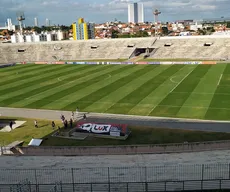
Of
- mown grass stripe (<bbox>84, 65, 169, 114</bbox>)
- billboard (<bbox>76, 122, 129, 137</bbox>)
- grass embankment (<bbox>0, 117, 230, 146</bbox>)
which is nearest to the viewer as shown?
grass embankment (<bbox>0, 117, 230, 146</bbox>)

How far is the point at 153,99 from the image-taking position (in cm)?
4247

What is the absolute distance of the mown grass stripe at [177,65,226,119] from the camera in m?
35.7

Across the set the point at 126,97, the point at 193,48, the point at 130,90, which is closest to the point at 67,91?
the point at 130,90

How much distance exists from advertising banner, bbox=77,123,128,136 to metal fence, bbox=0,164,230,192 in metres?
9.99

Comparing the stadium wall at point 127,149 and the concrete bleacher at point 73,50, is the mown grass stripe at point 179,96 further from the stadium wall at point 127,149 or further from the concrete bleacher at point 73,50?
the concrete bleacher at point 73,50

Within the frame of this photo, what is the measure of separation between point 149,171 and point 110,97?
26464 mm

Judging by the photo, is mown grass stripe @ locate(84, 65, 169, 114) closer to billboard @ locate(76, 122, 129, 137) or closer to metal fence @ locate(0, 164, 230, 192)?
billboard @ locate(76, 122, 129, 137)

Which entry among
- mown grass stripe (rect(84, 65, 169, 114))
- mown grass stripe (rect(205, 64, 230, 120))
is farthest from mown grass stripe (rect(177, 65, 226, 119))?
mown grass stripe (rect(84, 65, 169, 114))

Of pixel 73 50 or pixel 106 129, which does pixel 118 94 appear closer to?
pixel 106 129

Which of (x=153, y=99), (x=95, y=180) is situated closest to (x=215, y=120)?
(x=153, y=99)

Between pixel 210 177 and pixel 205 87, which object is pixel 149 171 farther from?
pixel 205 87

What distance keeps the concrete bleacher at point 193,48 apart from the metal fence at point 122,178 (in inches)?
2644

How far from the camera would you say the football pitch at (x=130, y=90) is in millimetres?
38531

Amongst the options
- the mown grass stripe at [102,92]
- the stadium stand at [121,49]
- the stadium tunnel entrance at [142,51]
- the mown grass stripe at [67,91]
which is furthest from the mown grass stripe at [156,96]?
the stadium tunnel entrance at [142,51]
